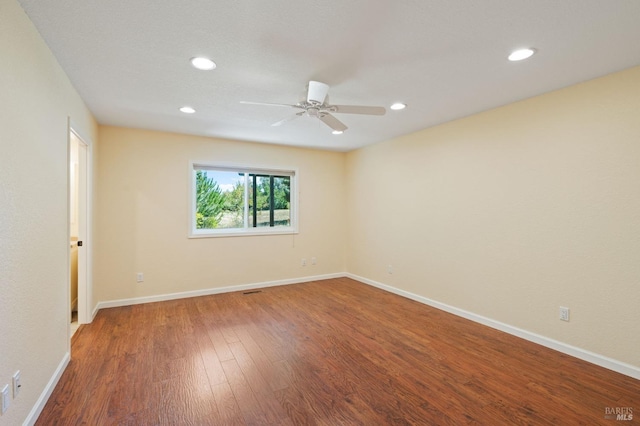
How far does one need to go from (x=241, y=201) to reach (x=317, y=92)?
3.07 m

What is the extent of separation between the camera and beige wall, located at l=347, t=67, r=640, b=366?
241 cm

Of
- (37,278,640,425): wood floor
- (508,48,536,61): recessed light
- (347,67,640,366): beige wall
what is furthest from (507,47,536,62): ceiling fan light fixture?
(37,278,640,425): wood floor

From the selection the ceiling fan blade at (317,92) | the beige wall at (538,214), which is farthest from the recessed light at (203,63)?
the beige wall at (538,214)

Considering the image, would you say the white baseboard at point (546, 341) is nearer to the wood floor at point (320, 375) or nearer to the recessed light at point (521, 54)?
the wood floor at point (320, 375)

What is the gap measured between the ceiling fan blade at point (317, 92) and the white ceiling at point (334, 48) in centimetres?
14

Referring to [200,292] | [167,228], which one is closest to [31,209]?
[167,228]

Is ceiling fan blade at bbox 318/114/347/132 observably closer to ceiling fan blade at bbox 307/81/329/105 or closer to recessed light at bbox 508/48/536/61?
ceiling fan blade at bbox 307/81/329/105

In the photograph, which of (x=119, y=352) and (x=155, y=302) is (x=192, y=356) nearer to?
(x=119, y=352)

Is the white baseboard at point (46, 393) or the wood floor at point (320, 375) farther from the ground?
the white baseboard at point (46, 393)

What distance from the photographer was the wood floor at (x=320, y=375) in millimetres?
1908

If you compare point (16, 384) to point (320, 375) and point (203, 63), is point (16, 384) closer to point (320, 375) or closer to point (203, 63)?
point (320, 375)

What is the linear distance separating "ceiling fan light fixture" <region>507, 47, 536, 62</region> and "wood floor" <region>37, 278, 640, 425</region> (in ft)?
7.97

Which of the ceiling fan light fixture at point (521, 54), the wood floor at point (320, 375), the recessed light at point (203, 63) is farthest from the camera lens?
the recessed light at point (203, 63)

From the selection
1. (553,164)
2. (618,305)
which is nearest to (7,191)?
(553,164)
